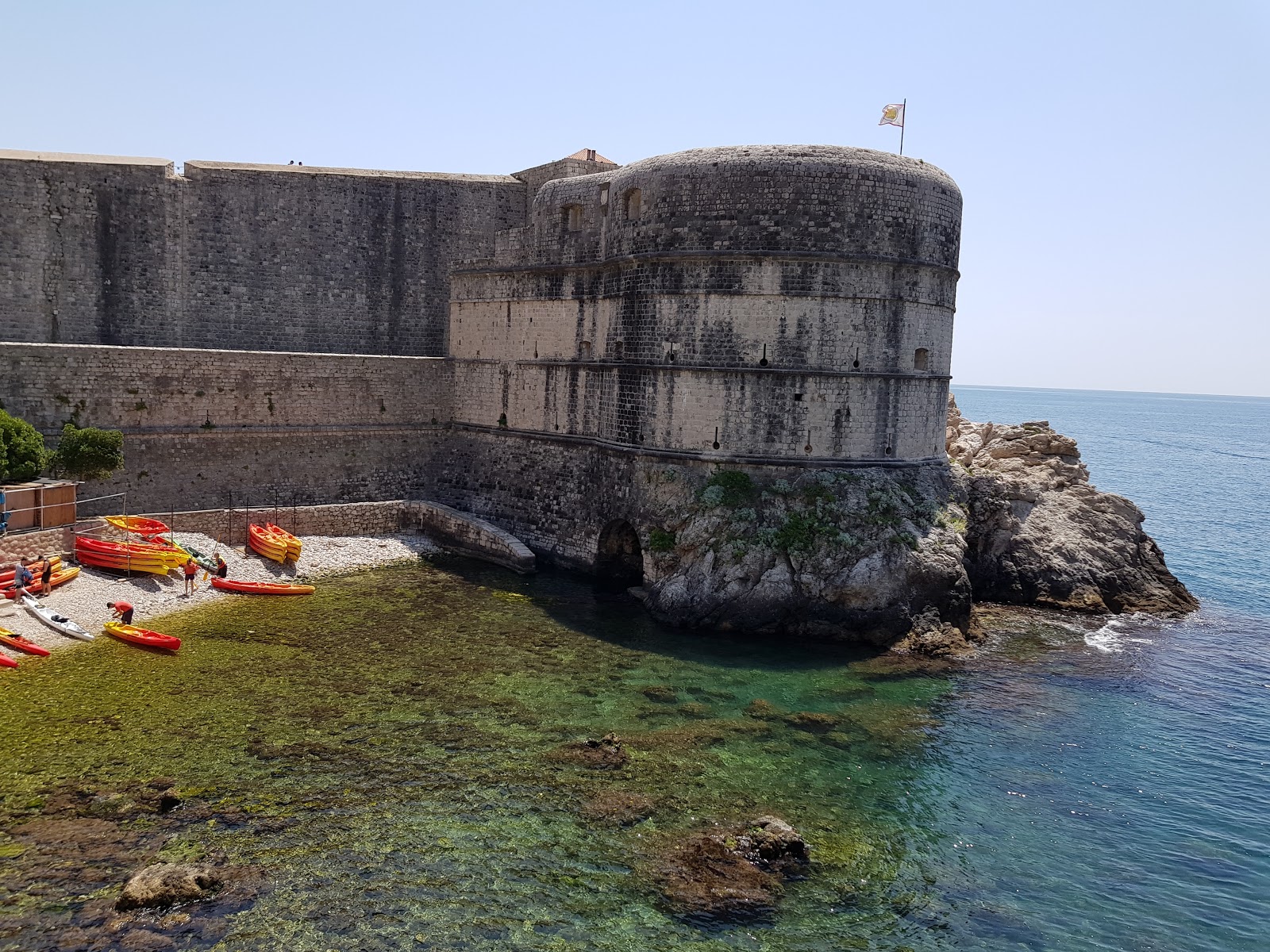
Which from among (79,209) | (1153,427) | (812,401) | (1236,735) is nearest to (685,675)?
(812,401)

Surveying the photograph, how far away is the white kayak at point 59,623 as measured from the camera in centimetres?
1872

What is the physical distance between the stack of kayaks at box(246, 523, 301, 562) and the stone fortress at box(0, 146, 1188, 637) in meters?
2.04

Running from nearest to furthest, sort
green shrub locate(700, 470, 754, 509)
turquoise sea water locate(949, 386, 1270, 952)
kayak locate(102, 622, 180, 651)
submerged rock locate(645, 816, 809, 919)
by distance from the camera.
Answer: submerged rock locate(645, 816, 809, 919)
turquoise sea water locate(949, 386, 1270, 952)
kayak locate(102, 622, 180, 651)
green shrub locate(700, 470, 754, 509)

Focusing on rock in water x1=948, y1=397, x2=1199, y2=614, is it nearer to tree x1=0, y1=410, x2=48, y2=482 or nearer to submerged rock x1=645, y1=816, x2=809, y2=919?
submerged rock x1=645, y1=816, x2=809, y2=919

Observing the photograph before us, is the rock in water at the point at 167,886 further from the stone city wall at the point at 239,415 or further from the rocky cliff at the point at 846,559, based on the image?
the stone city wall at the point at 239,415

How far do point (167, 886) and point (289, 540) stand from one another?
46.4 ft

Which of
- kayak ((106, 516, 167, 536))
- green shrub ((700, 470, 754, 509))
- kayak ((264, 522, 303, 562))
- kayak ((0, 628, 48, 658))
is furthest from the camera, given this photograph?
kayak ((264, 522, 303, 562))

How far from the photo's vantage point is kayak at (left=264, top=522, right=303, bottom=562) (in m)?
24.4

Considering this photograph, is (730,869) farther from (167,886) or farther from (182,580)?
(182,580)

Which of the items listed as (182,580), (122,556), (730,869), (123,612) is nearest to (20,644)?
(123,612)

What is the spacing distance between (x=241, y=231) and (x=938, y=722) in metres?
22.7

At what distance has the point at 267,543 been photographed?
24.3 meters

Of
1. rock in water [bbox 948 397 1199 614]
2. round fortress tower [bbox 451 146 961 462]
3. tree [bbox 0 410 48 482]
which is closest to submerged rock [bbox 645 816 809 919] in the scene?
round fortress tower [bbox 451 146 961 462]

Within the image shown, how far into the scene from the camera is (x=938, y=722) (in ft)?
59.1
